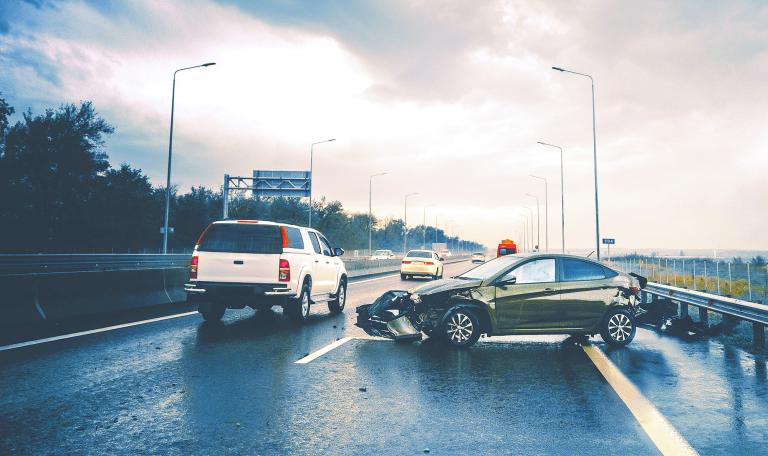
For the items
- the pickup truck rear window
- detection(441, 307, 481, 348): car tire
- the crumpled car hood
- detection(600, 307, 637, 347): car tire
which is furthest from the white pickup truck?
detection(600, 307, 637, 347): car tire

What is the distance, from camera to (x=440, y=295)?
889cm

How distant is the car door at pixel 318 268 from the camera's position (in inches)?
494

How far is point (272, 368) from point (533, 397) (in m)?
3.17

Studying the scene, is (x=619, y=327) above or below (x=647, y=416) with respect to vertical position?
above

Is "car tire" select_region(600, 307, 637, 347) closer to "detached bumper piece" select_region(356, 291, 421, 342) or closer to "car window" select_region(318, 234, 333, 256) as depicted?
"detached bumper piece" select_region(356, 291, 421, 342)

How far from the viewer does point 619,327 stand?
9266mm

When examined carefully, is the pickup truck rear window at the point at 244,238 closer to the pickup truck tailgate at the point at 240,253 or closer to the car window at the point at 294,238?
the pickup truck tailgate at the point at 240,253

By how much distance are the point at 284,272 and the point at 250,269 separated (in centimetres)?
64

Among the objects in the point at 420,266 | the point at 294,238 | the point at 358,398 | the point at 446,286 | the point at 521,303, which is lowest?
the point at 358,398

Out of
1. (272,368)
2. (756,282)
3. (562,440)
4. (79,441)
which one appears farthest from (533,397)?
(756,282)

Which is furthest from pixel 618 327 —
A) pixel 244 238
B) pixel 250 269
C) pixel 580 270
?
pixel 244 238

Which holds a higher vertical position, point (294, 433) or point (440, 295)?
point (440, 295)

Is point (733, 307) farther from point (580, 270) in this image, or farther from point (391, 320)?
point (391, 320)

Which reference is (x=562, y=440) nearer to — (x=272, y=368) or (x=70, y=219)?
(x=272, y=368)
